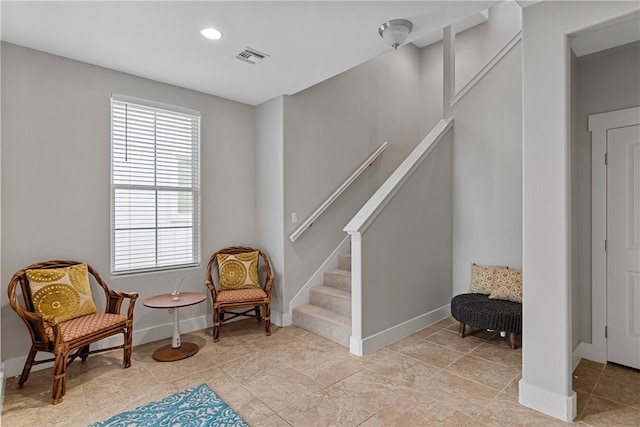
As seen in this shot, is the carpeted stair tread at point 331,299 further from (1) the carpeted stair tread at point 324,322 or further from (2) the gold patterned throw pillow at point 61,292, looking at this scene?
(2) the gold patterned throw pillow at point 61,292

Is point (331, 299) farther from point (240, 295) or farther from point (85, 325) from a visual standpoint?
point (85, 325)

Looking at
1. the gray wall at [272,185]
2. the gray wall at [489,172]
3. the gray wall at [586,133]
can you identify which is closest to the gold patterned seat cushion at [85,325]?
the gray wall at [272,185]

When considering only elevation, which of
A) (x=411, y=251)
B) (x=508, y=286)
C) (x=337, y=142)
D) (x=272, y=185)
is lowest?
(x=508, y=286)

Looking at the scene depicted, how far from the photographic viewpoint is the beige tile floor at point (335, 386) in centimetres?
222

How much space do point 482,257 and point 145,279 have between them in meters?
3.74

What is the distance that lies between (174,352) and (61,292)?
1067mm

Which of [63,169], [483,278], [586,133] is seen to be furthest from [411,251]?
[63,169]

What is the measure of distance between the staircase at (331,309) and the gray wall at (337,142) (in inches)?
8.9

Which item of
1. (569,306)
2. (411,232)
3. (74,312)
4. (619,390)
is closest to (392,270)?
(411,232)

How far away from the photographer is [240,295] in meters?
3.62

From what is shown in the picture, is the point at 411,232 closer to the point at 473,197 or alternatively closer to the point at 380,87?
the point at 473,197

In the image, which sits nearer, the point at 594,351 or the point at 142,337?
the point at 594,351

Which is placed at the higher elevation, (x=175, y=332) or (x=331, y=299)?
(x=331, y=299)

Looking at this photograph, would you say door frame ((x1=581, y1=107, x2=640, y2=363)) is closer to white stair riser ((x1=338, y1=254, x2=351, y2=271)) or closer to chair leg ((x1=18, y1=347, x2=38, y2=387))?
white stair riser ((x1=338, y1=254, x2=351, y2=271))
